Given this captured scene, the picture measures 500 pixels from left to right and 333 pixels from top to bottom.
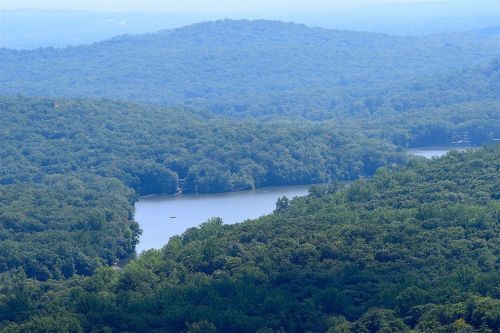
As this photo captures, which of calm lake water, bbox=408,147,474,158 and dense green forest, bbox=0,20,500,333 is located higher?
dense green forest, bbox=0,20,500,333

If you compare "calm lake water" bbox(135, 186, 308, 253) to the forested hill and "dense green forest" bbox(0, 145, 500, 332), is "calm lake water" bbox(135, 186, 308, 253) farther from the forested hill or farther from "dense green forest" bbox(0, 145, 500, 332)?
the forested hill

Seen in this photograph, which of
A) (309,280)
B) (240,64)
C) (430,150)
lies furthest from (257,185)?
(240,64)

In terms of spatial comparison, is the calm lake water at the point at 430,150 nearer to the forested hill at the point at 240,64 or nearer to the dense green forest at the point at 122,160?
the dense green forest at the point at 122,160

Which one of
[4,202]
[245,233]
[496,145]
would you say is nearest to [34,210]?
[4,202]

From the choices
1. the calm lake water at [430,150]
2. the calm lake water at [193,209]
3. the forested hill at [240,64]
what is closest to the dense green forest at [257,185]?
the forested hill at [240,64]

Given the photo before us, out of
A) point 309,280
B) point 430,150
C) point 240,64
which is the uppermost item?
point 240,64

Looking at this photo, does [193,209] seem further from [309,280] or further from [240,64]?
[240,64]

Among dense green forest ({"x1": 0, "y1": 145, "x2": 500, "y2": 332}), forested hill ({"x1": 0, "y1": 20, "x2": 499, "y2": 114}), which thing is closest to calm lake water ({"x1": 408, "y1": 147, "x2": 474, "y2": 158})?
forested hill ({"x1": 0, "y1": 20, "x2": 499, "y2": 114})
